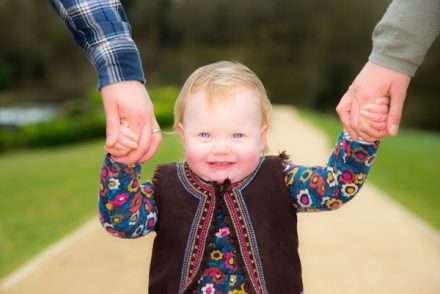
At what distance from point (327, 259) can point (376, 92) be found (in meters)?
3.31

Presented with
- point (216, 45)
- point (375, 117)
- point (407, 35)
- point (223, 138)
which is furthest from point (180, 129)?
point (216, 45)

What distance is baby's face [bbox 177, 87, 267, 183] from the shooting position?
78.7 inches

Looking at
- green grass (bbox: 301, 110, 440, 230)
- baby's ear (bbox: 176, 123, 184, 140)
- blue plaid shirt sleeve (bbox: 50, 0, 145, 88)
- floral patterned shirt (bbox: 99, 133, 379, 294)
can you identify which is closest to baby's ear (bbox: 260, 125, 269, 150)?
floral patterned shirt (bbox: 99, 133, 379, 294)

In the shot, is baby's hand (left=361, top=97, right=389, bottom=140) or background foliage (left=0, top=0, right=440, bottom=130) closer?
baby's hand (left=361, top=97, right=389, bottom=140)

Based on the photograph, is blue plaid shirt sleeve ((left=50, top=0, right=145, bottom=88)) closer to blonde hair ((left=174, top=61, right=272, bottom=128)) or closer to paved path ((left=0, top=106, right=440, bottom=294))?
blonde hair ((left=174, top=61, right=272, bottom=128))

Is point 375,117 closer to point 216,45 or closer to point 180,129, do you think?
point 180,129

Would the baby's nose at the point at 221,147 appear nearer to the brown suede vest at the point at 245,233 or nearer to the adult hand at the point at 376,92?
the brown suede vest at the point at 245,233

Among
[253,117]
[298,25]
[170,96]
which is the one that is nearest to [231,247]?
[253,117]

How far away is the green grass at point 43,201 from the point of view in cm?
559

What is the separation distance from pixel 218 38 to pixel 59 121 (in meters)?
22.1

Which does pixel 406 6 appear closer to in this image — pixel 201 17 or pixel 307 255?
pixel 307 255

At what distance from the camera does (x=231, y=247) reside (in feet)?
6.74

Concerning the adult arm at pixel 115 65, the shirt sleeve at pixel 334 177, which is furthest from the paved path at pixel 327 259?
the adult arm at pixel 115 65

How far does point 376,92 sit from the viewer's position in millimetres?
1840
